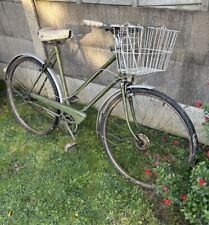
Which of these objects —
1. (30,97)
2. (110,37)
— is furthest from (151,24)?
(30,97)

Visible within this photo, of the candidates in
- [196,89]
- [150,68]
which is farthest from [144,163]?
[150,68]

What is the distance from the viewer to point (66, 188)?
3836mm

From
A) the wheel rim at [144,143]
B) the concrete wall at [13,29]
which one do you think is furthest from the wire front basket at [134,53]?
the concrete wall at [13,29]

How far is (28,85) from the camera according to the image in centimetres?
534

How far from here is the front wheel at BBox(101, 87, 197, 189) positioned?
3564 mm

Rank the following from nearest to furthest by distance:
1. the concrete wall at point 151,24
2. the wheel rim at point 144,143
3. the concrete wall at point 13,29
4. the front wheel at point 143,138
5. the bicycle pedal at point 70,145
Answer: the concrete wall at point 151,24 < the front wheel at point 143,138 < the wheel rim at point 144,143 < the bicycle pedal at point 70,145 < the concrete wall at point 13,29

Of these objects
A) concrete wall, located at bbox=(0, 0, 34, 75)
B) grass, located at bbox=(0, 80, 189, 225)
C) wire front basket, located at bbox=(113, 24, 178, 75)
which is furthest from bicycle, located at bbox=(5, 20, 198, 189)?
concrete wall, located at bbox=(0, 0, 34, 75)

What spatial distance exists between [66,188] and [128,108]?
44.8 inches

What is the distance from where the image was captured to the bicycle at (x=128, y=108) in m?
→ 3.15

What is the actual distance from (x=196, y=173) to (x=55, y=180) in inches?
69.7

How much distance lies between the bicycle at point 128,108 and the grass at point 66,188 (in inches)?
6.3

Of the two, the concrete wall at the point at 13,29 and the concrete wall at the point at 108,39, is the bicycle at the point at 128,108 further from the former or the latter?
the concrete wall at the point at 13,29

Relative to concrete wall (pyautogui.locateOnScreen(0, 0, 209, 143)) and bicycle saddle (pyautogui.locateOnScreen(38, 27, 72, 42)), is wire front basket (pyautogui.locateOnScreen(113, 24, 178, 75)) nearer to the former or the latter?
concrete wall (pyautogui.locateOnScreen(0, 0, 209, 143))

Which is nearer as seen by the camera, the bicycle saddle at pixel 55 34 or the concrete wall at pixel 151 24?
the concrete wall at pixel 151 24
